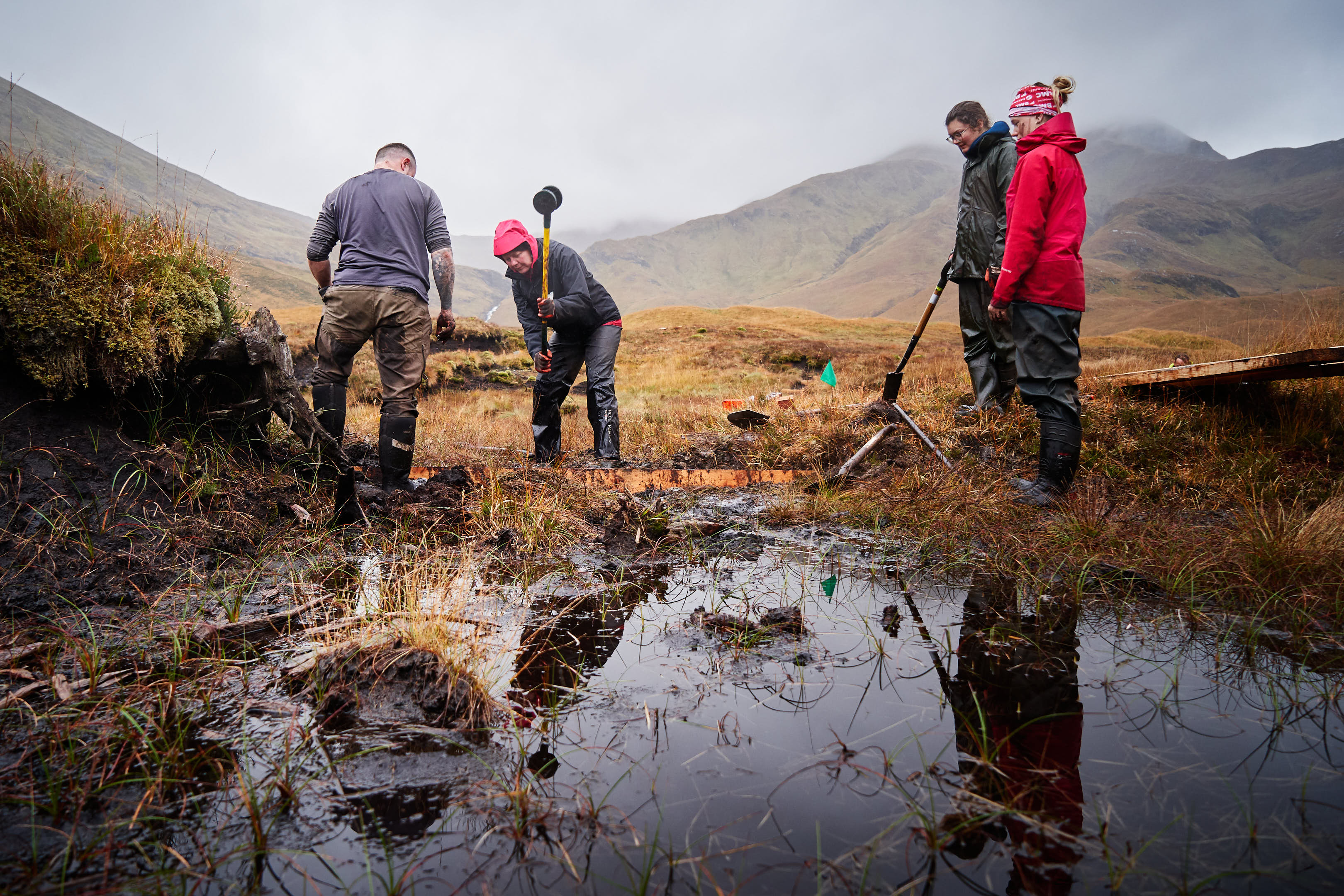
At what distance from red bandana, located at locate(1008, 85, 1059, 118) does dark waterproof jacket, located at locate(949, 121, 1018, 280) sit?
1.51 m

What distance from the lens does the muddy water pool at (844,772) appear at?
139 centimetres

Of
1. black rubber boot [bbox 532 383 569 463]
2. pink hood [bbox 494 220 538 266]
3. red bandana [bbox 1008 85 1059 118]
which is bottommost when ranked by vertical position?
black rubber boot [bbox 532 383 569 463]

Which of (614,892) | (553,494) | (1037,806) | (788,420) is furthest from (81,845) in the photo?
(788,420)

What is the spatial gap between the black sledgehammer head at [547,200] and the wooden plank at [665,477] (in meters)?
2.59

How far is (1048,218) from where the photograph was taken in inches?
167

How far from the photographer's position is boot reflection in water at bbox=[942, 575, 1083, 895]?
4.76ft

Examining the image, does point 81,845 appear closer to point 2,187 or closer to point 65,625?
point 65,625

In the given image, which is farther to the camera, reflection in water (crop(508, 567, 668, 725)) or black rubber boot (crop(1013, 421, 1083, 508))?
black rubber boot (crop(1013, 421, 1083, 508))

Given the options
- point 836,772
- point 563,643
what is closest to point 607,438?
point 563,643

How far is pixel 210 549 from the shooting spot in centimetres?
340

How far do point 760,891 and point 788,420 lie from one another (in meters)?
A: 5.77

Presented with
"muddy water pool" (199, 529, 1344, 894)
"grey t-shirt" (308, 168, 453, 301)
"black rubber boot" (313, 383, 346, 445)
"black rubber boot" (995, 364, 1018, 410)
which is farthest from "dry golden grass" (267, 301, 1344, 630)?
"grey t-shirt" (308, 168, 453, 301)

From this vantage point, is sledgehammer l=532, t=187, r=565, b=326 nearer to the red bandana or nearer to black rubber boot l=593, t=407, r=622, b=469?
black rubber boot l=593, t=407, r=622, b=469

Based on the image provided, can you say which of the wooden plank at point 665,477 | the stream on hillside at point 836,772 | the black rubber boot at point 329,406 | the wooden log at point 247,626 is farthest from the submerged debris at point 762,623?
the black rubber boot at point 329,406
